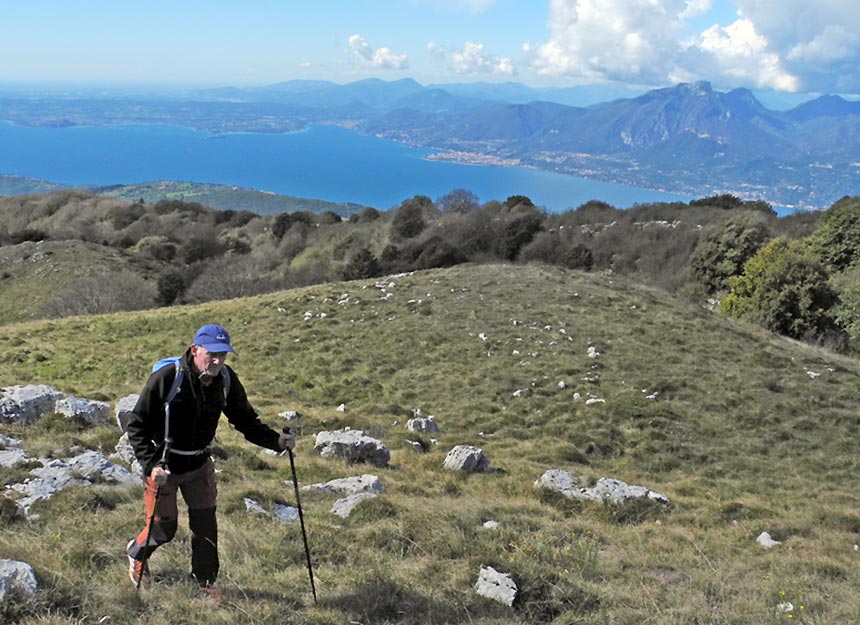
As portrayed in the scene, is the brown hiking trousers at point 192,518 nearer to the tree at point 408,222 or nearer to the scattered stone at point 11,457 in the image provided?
the scattered stone at point 11,457

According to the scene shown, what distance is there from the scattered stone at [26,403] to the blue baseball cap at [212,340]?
761 centimetres

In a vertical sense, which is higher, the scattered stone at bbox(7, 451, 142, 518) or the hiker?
the hiker

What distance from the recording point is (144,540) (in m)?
4.40

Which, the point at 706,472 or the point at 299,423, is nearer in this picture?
the point at 706,472

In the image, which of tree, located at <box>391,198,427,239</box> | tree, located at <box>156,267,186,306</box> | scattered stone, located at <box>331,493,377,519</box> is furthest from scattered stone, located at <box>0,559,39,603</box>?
tree, located at <box>391,198,427,239</box>

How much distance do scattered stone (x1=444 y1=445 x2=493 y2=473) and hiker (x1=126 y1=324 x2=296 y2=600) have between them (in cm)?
596

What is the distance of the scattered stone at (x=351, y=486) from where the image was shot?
8.12m

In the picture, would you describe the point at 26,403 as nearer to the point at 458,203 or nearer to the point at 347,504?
the point at 347,504

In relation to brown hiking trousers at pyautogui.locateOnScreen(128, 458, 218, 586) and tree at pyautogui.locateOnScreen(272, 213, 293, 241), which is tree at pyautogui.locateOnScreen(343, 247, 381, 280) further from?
brown hiking trousers at pyautogui.locateOnScreen(128, 458, 218, 586)

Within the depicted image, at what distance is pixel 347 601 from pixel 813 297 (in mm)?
33290

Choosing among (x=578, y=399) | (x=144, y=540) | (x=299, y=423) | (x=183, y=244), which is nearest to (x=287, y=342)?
(x=299, y=423)

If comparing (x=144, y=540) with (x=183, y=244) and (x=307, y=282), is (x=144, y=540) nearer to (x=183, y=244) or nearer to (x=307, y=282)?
(x=307, y=282)

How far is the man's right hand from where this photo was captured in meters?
4.04

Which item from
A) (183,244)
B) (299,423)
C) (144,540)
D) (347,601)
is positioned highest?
(144,540)
